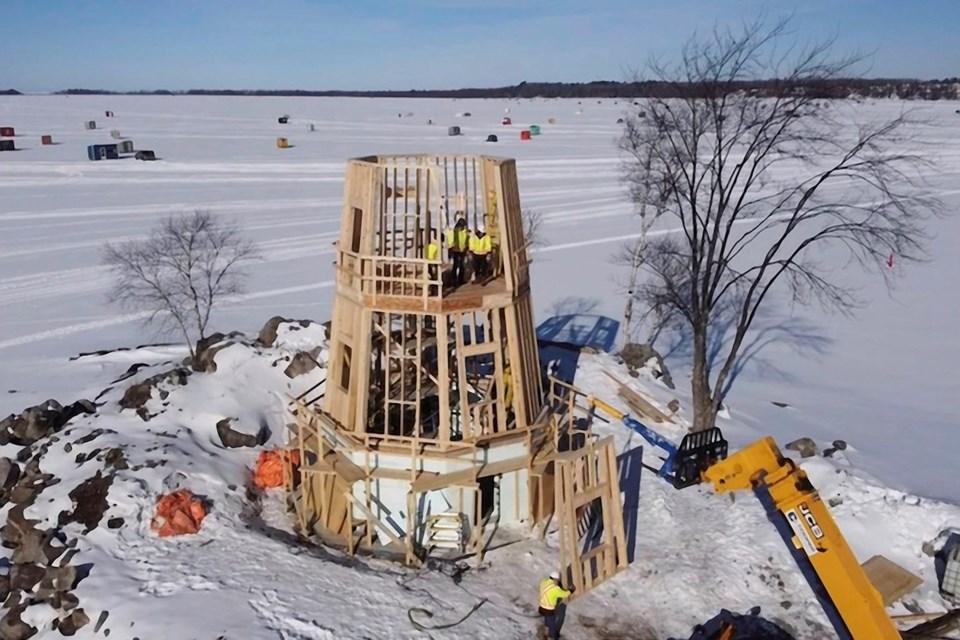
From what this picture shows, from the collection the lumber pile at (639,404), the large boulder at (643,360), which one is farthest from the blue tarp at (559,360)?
the large boulder at (643,360)

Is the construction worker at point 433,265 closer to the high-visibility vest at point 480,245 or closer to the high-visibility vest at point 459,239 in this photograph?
the high-visibility vest at point 459,239

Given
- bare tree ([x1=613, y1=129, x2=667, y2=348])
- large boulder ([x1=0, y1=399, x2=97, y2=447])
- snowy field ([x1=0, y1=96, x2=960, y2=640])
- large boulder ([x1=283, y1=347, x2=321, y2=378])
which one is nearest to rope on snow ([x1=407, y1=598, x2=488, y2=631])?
snowy field ([x1=0, y1=96, x2=960, y2=640])

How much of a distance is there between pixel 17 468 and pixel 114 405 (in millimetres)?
2901

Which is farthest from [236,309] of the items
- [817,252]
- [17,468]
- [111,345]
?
[817,252]

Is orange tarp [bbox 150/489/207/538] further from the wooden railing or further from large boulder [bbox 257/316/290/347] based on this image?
large boulder [bbox 257/316/290/347]

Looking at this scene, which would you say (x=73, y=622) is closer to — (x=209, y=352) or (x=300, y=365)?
(x=300, y=365)

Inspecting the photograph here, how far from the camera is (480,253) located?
17.4 metres

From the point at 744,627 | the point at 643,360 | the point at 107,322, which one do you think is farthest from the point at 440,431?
the point at 107,322

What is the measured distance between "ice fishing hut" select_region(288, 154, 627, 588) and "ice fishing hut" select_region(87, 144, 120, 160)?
59937mm

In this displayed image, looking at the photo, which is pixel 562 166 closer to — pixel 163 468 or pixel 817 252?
pixel 817 252

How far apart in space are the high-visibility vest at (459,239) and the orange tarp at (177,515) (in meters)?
7.93

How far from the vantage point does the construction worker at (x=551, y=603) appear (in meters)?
14.0

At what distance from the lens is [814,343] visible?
3195cm

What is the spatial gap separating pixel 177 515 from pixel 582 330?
19404 mm
